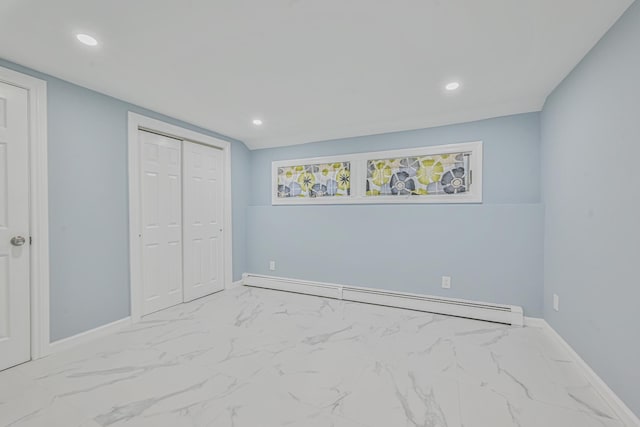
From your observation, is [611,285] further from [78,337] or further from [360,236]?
[78,337]

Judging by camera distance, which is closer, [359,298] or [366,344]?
[366,344]

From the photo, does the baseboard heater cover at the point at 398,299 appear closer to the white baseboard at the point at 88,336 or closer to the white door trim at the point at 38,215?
the white baseboard at the point at 88,336

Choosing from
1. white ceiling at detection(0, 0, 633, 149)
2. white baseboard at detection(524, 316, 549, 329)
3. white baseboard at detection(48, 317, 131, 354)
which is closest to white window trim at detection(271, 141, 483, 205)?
white ceiling at detection(0, 0, 633, 149)

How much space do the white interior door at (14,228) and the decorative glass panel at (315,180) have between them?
280 centimetres

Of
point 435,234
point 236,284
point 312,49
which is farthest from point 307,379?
point 236,284

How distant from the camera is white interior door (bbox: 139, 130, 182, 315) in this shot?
10.3 ft

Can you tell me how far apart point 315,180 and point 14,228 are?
3096 millimetres

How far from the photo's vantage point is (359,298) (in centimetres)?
366

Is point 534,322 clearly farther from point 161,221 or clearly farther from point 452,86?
point 161,221

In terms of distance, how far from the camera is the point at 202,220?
3.84 m

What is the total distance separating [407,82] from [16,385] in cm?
370

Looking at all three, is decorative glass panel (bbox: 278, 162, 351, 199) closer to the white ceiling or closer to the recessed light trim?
the white ceiling

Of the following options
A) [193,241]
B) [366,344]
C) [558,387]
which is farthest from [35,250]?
[558,387]

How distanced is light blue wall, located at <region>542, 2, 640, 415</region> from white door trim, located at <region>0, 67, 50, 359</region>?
13.1 feet
